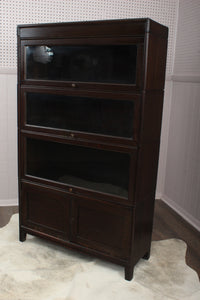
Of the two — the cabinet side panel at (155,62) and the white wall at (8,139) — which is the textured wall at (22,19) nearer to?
Answer: the white wall at (8,139)

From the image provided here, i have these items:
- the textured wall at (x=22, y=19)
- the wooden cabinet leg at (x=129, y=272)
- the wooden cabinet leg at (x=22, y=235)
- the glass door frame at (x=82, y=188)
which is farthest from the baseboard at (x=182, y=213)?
the wooden cabinet leg at (x=22, y=235)

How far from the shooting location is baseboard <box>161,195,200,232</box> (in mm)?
3127

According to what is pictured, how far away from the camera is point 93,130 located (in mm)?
2277

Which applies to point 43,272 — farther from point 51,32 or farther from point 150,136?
point 51,32

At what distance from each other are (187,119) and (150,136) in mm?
1147

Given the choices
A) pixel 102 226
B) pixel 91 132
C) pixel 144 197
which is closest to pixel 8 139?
pixel 91 132

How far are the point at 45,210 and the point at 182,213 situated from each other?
57.0 inches

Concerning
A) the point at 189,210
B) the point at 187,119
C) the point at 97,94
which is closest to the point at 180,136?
the point at 187,119

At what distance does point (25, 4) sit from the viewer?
3.11m

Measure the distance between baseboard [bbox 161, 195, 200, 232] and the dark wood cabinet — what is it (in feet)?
2.52

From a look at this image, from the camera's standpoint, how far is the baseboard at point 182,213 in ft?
10.3

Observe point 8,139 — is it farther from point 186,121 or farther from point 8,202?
point 186,121

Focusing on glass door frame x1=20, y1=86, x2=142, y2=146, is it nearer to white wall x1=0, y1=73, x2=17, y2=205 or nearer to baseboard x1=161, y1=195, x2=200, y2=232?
white wall x1=0, y1=73, x2=17, y2=205

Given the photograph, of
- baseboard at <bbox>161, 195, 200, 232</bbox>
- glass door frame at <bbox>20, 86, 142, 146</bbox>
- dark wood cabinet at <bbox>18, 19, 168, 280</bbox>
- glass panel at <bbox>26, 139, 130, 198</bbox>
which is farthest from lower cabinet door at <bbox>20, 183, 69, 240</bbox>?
baseboard at <bbox>161, 195, 200, 232</bbox>
